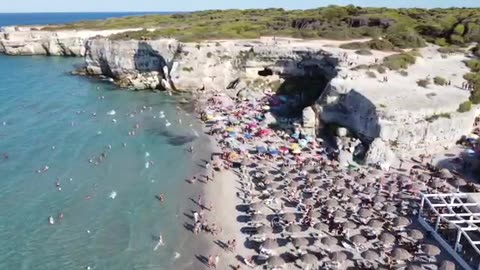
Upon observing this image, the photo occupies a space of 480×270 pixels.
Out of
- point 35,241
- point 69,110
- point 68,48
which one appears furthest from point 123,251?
point 68,48

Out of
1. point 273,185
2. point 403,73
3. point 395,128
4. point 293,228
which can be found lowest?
point 273,185

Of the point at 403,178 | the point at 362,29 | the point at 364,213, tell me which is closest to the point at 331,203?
the point at 364,213

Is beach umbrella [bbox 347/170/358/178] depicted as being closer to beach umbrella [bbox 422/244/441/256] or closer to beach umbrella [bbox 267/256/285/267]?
beach umbrella [bbox 422/244/441/256]

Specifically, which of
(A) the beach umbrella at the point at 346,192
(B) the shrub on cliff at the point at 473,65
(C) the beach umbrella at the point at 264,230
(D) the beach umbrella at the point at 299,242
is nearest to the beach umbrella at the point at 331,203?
(A) the beach umbrella at the point at 346,192

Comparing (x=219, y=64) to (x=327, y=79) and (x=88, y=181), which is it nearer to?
(x=327, y=79)

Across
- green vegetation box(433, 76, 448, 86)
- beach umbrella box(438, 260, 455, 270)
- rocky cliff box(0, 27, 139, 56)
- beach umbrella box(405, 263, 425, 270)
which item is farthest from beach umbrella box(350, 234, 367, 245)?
rocky cliff box(0, 27, 139, 56)
